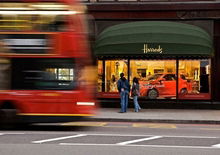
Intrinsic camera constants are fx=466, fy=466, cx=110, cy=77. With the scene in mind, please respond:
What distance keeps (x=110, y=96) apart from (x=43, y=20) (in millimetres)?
11306

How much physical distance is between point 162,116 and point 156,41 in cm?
416

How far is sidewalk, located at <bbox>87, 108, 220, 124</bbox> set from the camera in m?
19.4

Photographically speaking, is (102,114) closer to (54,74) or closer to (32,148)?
(54,74)

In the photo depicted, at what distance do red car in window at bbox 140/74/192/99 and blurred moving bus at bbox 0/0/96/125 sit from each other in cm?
1092

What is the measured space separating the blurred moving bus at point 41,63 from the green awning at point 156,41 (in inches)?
369

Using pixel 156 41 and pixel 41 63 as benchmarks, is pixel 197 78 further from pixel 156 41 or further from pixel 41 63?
pixel 41 63

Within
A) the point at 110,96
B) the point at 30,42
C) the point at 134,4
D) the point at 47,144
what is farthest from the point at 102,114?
the point at 47,144

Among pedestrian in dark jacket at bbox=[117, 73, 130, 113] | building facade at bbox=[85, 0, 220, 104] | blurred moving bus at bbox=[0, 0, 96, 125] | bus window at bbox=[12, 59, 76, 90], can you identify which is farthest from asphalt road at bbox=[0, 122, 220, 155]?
building facade at bbox=[85, 0, 220, 104]

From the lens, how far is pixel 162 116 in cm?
2077

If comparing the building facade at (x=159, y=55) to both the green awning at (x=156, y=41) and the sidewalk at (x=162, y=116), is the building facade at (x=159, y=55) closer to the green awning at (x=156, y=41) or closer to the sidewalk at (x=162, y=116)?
the green awning at (x=156, y=41)

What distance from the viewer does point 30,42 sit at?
540 inches

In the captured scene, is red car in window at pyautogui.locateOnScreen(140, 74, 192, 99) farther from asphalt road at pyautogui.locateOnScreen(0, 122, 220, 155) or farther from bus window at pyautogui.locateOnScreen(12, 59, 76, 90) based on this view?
bus window at pyautogui.locateOnScreen(12, 59, 76, 90)

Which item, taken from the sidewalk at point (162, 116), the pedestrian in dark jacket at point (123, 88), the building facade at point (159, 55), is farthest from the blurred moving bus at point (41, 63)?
the building facade at point (159, 55)

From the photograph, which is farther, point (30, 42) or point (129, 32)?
point (129, 32)
